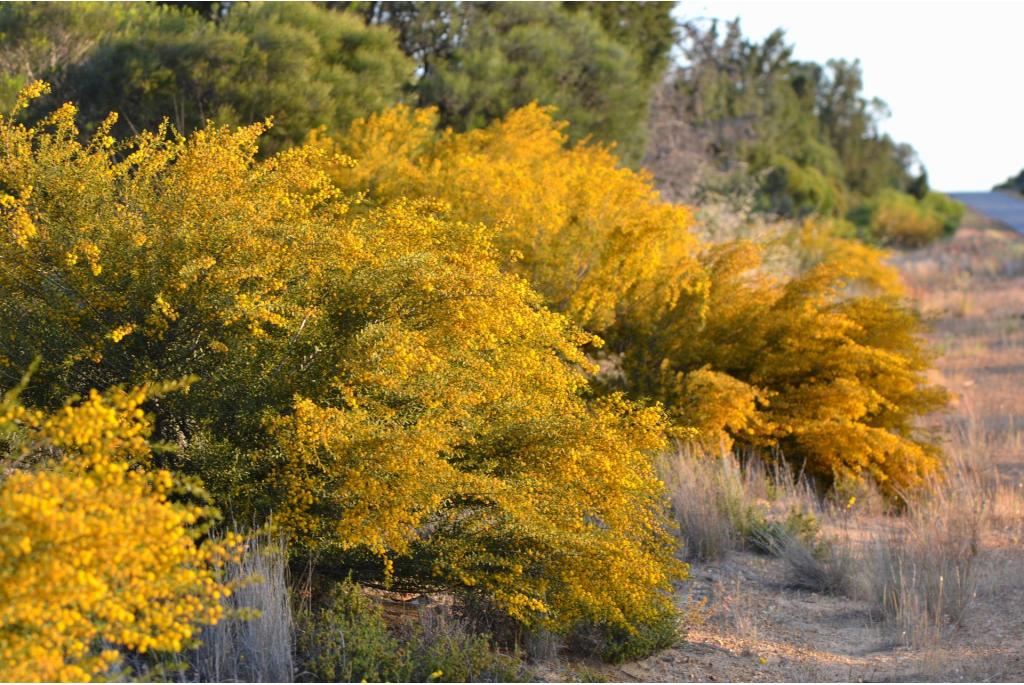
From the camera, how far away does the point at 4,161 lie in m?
6.54

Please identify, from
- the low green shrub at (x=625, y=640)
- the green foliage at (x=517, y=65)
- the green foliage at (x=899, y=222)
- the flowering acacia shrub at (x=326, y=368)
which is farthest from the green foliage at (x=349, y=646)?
the green foliage at (x=899, y=222)

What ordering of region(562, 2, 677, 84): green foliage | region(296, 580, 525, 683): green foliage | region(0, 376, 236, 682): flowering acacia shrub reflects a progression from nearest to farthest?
region(0, 376, 236, 682): flowering acacia shrub, region(296, 580, 525, 683): green foliage, region(562, 2, 677, 84): green foliage

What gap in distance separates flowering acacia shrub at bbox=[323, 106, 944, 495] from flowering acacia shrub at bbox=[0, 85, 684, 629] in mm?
3591

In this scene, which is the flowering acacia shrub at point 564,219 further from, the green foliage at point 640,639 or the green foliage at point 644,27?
the green foliage at point 644,27

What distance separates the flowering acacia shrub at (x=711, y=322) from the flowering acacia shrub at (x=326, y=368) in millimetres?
3591

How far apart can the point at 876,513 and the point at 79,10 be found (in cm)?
1066

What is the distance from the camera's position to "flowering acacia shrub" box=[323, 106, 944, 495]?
10.2 m

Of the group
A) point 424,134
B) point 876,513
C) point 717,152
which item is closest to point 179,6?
point 424,134

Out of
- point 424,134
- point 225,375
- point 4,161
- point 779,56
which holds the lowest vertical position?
point 225,375

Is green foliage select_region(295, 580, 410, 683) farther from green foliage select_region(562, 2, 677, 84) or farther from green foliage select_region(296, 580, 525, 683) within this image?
green foliage select_region(562, 2, 677, 84)

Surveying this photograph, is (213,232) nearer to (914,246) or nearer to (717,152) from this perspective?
(717,152)

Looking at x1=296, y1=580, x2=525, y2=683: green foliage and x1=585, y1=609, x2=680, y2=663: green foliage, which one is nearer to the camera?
x1=296, y1=580, x2=525, y2=683: green foliage

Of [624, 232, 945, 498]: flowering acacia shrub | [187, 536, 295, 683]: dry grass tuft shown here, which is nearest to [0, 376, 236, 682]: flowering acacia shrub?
[187, 536, 295, 683]: dry grass tuft

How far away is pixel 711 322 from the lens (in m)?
11.0
